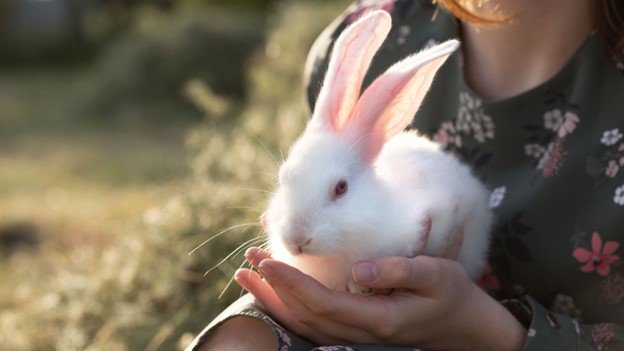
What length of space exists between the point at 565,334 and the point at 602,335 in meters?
0.13

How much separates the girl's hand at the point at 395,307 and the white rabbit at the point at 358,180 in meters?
0.07

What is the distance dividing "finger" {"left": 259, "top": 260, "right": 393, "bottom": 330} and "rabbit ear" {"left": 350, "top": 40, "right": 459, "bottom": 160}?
0.30 m

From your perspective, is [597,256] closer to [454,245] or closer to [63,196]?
[454,245]

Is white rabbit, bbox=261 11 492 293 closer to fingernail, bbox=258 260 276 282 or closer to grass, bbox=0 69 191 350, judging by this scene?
fingernail, bbox=258 260 276 282

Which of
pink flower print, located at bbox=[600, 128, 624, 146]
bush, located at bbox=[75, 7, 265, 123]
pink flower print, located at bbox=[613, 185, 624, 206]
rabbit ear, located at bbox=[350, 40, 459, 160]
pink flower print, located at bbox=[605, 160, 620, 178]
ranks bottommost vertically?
bush, located at bbox=[75, 7, 265, 123]

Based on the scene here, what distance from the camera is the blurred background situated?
282 cm

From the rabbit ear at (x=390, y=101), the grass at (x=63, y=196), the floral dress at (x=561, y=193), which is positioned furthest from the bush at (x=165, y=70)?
the rabbit ear at (x=390, y=101)

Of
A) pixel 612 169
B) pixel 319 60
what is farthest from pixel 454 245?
pixel 319 60

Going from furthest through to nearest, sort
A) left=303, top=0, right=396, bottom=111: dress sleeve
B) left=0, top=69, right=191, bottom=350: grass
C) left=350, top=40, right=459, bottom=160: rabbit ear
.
A: left=0, top=69, right=191, bottom=350: grass < left=303, top=0, right=396, bottom=111: dress sleeve < left=350, top=40, right=459, bottom=160: rabbit ear

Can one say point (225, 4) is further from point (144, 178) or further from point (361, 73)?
point (361, 73)

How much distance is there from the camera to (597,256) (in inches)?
80.2

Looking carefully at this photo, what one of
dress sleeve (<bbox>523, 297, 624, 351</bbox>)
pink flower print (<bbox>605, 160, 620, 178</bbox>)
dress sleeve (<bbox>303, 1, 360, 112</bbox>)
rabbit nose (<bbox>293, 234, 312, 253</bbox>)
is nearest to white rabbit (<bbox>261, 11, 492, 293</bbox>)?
rabbit nose (<bbox>293, 234, 312, 253</bbox>)

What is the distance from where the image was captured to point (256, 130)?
382 cm

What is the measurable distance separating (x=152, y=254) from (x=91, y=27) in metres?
10.3
